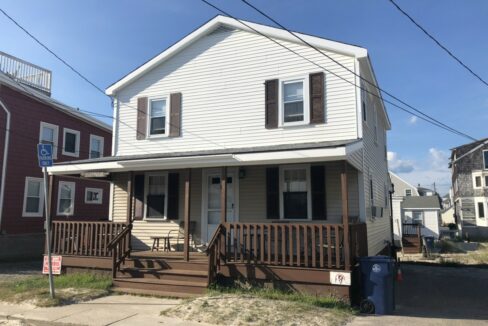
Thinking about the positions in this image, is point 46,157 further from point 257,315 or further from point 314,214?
point 314,214

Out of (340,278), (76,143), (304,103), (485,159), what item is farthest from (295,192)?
(485,159)

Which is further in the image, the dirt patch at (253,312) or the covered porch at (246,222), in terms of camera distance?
the covered porch at (246,222)

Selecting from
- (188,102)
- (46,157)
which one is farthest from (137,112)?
(46,157)

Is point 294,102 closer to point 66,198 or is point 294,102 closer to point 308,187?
point 308,187

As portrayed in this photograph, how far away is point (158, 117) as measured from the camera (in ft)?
42.3

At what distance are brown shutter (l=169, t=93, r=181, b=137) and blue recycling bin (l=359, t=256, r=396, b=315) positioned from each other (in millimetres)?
6773

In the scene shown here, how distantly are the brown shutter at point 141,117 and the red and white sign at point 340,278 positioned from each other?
7342 mm

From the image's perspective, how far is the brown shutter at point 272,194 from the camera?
10.8 m

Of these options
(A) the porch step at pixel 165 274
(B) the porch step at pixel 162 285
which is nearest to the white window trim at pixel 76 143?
(A) the porch step at pixel 165 274

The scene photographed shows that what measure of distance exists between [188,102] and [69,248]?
5.22m

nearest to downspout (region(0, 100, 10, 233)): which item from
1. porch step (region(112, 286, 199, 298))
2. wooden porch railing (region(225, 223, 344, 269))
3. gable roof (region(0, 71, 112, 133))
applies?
gable roof (region(0, 71, 112, 133))

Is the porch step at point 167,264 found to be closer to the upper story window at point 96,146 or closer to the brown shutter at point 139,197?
the brown shutter at point 139,197

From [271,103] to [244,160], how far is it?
9.00 ft

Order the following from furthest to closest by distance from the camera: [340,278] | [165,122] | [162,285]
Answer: [165,122]
[162,285]
[340,278]
